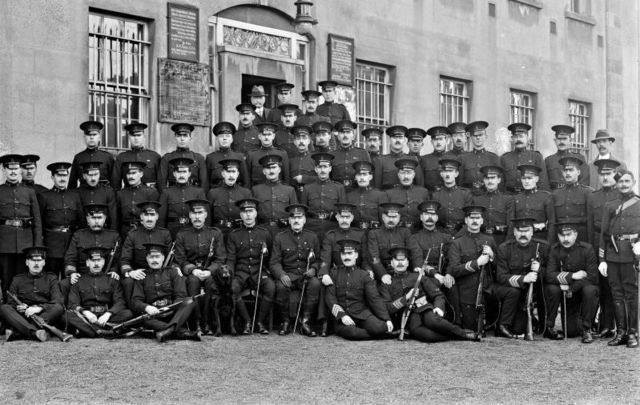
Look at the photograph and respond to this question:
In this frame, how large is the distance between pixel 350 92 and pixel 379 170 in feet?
15.3

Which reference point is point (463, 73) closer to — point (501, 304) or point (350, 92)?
point (350, 92)

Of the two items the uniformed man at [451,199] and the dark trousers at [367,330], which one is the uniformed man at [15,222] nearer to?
the dark trousers at [367,330]

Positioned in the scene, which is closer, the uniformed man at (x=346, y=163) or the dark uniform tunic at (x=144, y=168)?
the dark uniform tunic at (x=144, y=168)

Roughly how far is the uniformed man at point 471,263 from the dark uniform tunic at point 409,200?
694mm

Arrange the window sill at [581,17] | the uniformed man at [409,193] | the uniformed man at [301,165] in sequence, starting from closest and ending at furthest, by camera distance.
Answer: the uniformed man at [409,193], the uniformed man at [301,165], the window sill at [581,17]

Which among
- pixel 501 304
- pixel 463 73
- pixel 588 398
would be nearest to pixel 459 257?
pixel 501 304

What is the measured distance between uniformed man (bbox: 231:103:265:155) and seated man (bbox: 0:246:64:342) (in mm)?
2924

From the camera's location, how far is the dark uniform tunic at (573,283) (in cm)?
1072

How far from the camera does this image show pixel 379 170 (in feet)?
41.0

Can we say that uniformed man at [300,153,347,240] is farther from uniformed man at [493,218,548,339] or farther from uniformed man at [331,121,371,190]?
uniformed man at [493,218,548,339]

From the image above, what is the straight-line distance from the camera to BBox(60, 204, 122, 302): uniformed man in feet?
35.7

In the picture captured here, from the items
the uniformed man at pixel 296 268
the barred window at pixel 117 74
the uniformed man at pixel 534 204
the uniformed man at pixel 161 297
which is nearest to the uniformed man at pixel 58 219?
the uniformed man at pixel 161 297

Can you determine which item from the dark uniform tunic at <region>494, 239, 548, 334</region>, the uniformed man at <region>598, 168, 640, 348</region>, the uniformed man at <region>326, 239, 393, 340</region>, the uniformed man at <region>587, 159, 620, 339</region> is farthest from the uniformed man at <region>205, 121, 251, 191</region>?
the uniformed man at <region>598, 168, 640, 348</region>

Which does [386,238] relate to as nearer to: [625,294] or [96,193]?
[625,294]
